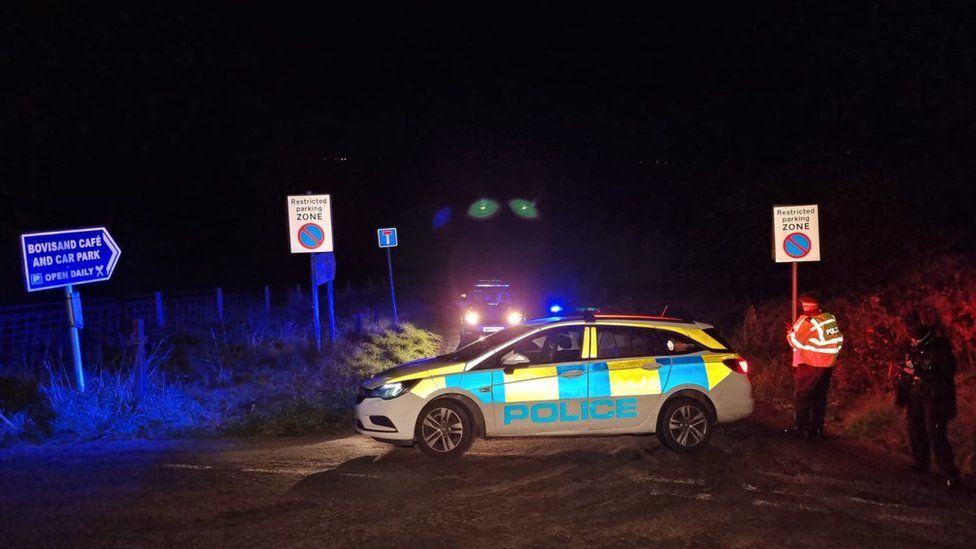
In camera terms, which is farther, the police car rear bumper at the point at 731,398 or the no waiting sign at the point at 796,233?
the no waiting sign at the point at 796,233

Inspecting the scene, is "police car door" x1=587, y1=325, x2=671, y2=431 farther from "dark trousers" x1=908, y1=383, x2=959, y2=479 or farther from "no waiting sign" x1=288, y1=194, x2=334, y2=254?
"no waiting sign" x1=288, y1=194, x2=334, y2=254

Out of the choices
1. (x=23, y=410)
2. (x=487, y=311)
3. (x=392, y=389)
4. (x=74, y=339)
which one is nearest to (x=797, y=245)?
(x=392, y=389)

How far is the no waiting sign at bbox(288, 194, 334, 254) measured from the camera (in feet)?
43.5

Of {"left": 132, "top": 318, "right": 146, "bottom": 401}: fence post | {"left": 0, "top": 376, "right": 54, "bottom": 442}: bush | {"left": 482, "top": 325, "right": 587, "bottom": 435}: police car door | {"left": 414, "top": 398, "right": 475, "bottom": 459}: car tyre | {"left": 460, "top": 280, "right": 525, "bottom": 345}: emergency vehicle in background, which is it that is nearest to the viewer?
{"left": 414, "top": 398, "right": 475, "bottom": 459}: car tyre

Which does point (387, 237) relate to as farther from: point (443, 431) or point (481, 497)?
point (481, 497)

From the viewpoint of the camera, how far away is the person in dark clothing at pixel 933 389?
22.4 ft

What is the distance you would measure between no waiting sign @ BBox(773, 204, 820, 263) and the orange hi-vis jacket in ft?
7.09

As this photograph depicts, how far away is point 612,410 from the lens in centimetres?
807

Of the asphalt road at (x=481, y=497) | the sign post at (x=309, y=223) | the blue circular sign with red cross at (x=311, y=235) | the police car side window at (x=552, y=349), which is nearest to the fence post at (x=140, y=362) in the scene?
the asphalt road at (x=481, y=497)

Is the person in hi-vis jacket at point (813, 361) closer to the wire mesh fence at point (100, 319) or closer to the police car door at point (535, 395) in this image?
the police car door at point (535, 395)

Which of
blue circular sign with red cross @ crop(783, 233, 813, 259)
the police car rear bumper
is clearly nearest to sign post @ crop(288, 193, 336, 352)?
blue circular sign with red cross @ crop(783, 233, 813, 259)

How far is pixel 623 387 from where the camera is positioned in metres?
8.09

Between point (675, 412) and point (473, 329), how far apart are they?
410 inches

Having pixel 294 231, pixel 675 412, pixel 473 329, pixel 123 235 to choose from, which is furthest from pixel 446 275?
pixel 675 412
